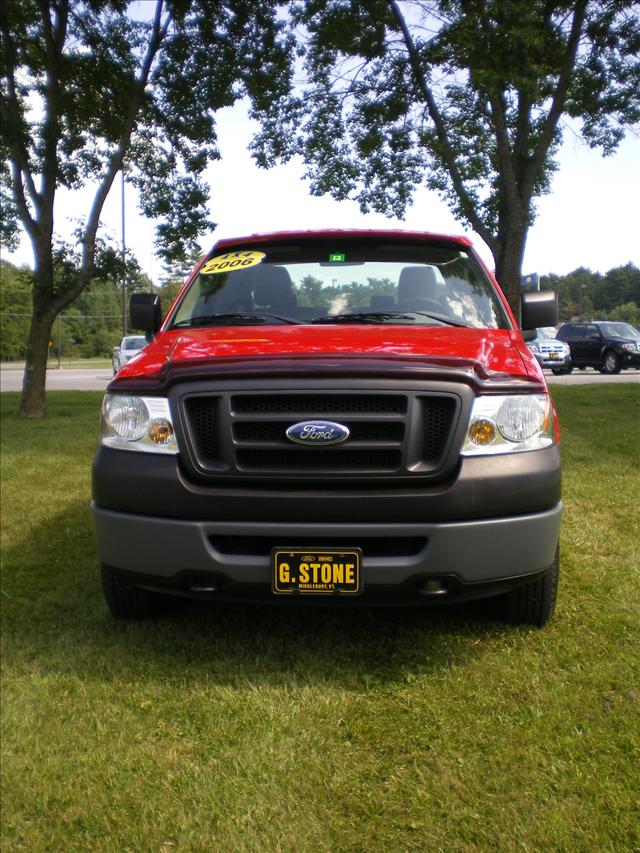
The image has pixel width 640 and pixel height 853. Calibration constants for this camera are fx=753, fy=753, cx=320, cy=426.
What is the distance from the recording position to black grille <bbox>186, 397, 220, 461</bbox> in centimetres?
292

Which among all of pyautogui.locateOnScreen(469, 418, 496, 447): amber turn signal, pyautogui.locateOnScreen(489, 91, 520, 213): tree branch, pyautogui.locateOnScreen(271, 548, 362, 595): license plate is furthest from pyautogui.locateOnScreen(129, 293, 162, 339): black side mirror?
pyautogui.locateOnScreen(489, 91, 520, 213): tree branch

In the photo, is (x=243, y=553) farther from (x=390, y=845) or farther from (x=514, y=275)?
(x=514, y=275)

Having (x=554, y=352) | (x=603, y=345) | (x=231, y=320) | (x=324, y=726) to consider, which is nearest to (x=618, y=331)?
(x=603, y=345)

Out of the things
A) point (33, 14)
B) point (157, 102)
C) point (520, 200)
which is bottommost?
point (520, 200)

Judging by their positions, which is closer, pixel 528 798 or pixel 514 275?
pixel 528 798

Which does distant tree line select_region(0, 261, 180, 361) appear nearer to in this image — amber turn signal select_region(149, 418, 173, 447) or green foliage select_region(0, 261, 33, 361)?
green foliage select_region(0, 261, 33, 361)

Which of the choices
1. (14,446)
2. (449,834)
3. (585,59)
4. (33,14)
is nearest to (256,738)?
(449,834)

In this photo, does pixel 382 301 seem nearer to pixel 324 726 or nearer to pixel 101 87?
pixel 324 726

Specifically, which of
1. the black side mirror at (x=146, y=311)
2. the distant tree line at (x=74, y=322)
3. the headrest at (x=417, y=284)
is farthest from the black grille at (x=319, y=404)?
the distant tree line at (x=74, y=322)

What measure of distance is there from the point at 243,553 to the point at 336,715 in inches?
27.2

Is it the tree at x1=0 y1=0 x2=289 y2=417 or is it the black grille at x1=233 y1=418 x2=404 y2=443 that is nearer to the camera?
the black grille at x1=233 y1=418 x2=404 y2=443

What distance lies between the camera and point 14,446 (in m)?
9.37

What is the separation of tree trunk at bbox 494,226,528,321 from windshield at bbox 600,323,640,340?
48.6ft

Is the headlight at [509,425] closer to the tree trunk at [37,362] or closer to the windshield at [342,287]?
the windshield at [342,287]
